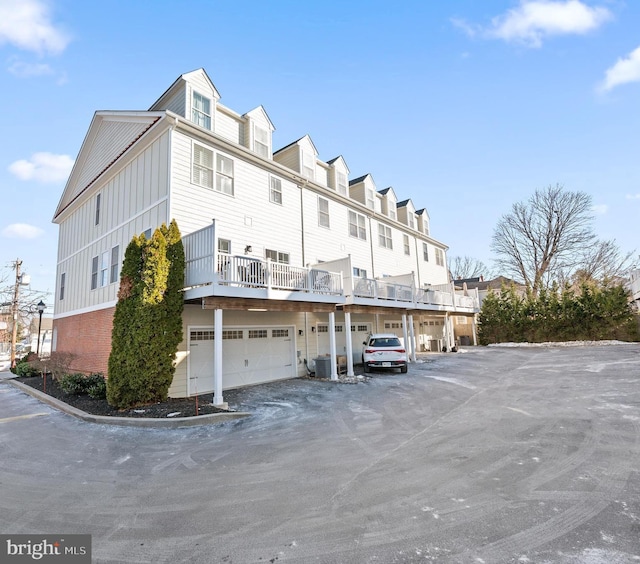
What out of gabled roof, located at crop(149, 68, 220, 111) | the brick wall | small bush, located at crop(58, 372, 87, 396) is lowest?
small bush, located at crop(58, 372, 87, 396)

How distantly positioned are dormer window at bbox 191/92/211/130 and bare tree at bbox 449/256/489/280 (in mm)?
50879

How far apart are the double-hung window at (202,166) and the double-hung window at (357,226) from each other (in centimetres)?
834

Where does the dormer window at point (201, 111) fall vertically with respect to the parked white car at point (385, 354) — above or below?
above

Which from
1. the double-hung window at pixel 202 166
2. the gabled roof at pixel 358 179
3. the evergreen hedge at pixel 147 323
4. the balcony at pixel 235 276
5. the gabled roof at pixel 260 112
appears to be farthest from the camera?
the gabled roof at pixel 358 179

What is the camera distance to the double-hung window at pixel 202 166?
11258 millimetres

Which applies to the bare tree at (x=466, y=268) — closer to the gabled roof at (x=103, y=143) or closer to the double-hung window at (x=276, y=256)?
the double-hung window at (x=276, y=256)

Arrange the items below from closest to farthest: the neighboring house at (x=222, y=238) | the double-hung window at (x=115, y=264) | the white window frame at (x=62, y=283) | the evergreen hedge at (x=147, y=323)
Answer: the evergreen hedge at (x=147, y=323)
the neighboring house at (x=222, y=238)
the double-hung window at (x=115, y=264)
the white window frame at (x=62, y=283)

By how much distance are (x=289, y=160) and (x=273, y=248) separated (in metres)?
5.13

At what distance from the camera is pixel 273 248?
1329 centimetres

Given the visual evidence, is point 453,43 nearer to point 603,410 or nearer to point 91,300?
point 603,410

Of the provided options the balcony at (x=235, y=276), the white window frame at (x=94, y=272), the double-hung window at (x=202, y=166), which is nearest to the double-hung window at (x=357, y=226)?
Result: the balcony at (x=235, y=276)

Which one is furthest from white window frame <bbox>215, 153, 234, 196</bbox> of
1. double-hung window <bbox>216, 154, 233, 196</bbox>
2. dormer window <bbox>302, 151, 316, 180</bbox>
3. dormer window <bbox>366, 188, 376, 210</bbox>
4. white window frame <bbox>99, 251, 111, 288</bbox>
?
dormer window <bbox>366, 188, 376, 210</bbox>

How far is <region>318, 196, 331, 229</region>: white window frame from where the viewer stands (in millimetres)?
16141

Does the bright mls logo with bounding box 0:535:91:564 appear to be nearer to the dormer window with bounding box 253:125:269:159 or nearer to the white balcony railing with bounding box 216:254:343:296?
the white balcony railing with bounding box 216:254:343:296
